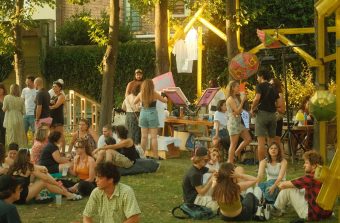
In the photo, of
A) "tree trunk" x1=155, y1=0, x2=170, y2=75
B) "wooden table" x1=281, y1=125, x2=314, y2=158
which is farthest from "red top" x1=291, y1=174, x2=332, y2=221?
"tree trunk" x1=155, y1=0, x2=170, y2=75

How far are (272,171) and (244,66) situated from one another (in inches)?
243

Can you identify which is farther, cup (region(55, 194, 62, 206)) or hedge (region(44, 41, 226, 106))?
hedge (region(44, 41, 226, 106))

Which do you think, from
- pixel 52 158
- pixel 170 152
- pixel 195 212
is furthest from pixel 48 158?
pixel 170 152

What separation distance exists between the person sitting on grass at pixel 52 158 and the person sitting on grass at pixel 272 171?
3.40 m

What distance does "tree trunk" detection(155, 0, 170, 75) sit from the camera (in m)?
20.1

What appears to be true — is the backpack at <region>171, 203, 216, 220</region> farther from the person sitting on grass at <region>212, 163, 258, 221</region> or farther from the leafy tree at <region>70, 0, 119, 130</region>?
the leafy tree at <region>70, 0, 119, 130</region>

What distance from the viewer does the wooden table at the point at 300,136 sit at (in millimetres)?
15648

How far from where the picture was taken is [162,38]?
20.2 metres

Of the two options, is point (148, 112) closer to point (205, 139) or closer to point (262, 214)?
point (205, 139)

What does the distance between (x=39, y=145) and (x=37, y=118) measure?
2.66 metres

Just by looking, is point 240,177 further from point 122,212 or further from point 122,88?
point 122,88

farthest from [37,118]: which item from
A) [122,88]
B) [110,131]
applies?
[122,88]

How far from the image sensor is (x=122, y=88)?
2897cm

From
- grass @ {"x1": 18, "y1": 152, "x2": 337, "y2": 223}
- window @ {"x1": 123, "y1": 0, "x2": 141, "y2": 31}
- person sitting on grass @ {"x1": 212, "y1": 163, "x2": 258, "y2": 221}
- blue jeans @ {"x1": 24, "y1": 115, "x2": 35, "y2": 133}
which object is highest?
window @ {"x1": 123, "y1": 0, "x2": 141, "y2": 31}
